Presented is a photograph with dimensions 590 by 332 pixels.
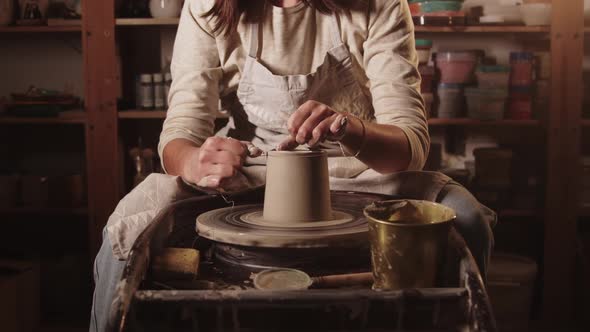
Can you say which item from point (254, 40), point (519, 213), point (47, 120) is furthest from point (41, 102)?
point (519, 213)

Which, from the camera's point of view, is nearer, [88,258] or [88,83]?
[88,83]

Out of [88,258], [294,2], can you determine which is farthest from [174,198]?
[88,258]

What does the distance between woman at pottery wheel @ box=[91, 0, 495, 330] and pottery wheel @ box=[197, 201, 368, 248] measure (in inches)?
7.6

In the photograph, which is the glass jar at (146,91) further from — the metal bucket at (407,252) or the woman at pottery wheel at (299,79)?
the metal bucket at (407,252)

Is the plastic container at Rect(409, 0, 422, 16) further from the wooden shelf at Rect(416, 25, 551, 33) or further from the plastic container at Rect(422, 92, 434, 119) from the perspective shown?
the plastic container at Rect(422, 92, 434, 119)

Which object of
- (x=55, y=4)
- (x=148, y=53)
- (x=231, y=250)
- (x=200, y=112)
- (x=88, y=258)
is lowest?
(x=88, y=258)

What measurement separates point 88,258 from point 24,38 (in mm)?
1198

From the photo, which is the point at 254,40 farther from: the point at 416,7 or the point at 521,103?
the point at 521,103

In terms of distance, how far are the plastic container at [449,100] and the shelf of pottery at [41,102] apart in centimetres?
162

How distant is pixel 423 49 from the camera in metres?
2.80

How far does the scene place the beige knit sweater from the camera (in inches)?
61.9

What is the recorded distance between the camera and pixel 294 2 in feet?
5.43

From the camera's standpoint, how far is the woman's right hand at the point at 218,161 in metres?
1.21

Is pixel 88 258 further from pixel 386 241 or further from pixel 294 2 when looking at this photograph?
pixel 386 241
